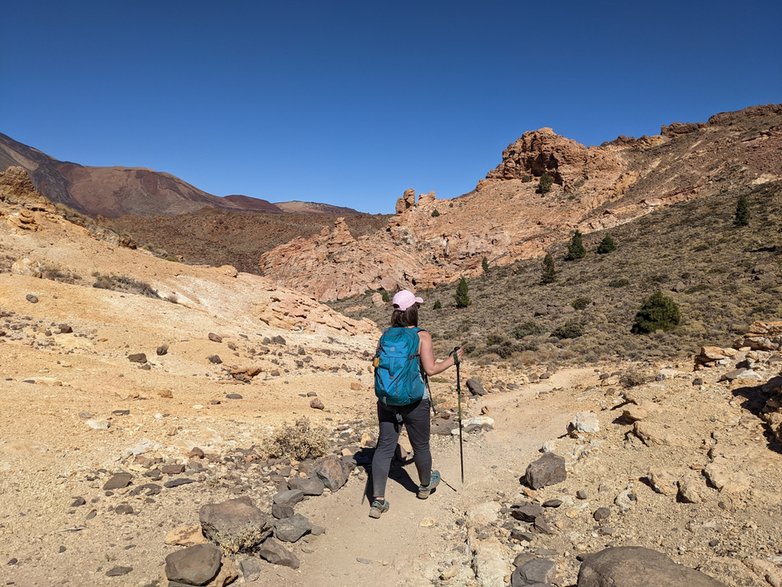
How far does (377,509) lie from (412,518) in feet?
1.18

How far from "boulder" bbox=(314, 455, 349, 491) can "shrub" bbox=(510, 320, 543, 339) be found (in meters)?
15.6

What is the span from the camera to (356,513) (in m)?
4.63

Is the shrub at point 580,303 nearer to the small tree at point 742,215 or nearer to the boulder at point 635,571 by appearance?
the small tree at point 742,215

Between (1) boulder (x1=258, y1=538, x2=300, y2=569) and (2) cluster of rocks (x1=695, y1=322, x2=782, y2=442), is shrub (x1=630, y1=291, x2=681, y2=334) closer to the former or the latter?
(2) cluster of rocks (x1=695, y1=322, x2=782, y2=442)

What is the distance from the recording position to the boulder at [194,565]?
320 centimetres

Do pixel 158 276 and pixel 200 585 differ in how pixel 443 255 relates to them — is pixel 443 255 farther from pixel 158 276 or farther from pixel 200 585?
pixel 200 585

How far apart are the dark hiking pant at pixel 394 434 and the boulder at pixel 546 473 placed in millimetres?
1187

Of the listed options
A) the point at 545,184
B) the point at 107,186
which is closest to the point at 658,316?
the point at 545,184

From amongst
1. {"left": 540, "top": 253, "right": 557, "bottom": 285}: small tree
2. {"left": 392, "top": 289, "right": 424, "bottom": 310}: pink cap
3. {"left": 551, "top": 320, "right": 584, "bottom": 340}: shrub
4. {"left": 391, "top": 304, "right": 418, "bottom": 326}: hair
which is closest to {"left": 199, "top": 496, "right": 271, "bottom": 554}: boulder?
{"left": 391, "top": 304, "right": 418, "bottom": 326}: hair

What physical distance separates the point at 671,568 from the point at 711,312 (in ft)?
61.4

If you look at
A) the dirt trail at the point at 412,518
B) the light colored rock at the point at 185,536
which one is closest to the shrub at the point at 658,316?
the dirt trail at the point at 412,518

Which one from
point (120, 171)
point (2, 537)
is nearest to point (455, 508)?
point (2, 537)

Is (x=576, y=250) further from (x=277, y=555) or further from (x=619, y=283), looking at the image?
(x=277, y=555)

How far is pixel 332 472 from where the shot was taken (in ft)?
17.3
